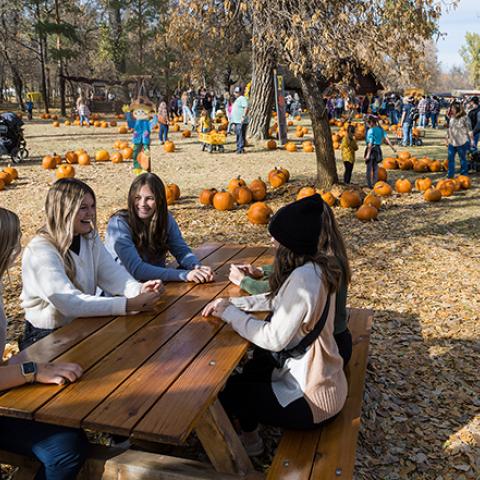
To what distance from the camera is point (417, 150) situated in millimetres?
16547

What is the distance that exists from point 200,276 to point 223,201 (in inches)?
193

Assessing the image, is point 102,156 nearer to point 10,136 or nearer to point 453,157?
point 10,136

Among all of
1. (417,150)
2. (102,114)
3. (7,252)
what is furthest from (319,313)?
(102,114)

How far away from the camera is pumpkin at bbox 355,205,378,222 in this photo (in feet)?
25.5

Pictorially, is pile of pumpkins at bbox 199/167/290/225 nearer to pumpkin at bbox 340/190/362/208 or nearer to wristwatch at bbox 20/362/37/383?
pumpkin at bbox 340/190/362/208

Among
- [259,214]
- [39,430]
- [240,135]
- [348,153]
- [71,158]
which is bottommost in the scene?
[39,430]

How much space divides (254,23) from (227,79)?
38.9 meters

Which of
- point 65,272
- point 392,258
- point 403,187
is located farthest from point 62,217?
point 403,187

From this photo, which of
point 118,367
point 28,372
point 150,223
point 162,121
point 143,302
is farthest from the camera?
point 162,121

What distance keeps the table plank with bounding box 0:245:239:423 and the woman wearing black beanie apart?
1.90 ft

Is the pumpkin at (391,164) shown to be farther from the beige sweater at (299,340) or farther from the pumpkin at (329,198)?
the beige sweater at (299,340)

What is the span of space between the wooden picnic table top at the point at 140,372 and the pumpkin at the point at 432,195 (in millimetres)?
7065

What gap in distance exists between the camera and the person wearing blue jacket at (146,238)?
3.49m

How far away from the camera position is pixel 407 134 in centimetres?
1744
